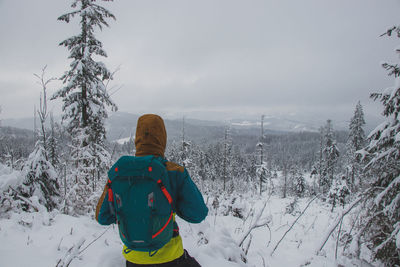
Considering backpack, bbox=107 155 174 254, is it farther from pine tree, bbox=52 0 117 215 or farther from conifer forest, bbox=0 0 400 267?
pine tree, bbox=52 0 117 215

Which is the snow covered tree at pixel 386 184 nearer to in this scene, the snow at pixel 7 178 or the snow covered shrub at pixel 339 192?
the snow at pixel 7 178

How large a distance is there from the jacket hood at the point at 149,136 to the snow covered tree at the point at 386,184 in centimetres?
558

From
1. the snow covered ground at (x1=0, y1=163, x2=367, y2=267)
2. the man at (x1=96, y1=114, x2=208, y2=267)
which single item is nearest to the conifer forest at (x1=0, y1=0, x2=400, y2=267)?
the snow covered ground at (x1=0, y1=163, x2=367, y2=267)

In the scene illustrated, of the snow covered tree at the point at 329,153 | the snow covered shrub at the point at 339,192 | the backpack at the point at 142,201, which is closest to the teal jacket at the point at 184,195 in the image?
the backpack at the point at 142,201

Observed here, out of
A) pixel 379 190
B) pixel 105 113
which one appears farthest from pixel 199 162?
pixel 379 190

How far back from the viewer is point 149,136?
6.67 feet

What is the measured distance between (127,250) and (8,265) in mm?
2111

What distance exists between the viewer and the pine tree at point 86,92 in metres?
8.48

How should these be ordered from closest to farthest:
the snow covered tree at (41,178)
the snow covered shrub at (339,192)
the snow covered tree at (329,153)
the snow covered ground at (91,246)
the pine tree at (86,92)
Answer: the snow covered ground at (91,246)
the snow covered tree at (41,178)
the pine tree at (86,92)
the snow covered shrub at (339,192)
the snow covered tree at (329,153)

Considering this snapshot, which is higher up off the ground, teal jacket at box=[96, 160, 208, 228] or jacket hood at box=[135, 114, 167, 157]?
jacket hood at box=[135, 114, 167, 157]

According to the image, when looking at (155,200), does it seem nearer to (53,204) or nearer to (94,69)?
(53,204)

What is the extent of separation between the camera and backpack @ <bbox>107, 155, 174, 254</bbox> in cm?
176

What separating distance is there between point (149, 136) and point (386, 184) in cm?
680

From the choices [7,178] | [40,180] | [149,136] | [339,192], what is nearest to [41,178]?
[40,180]
